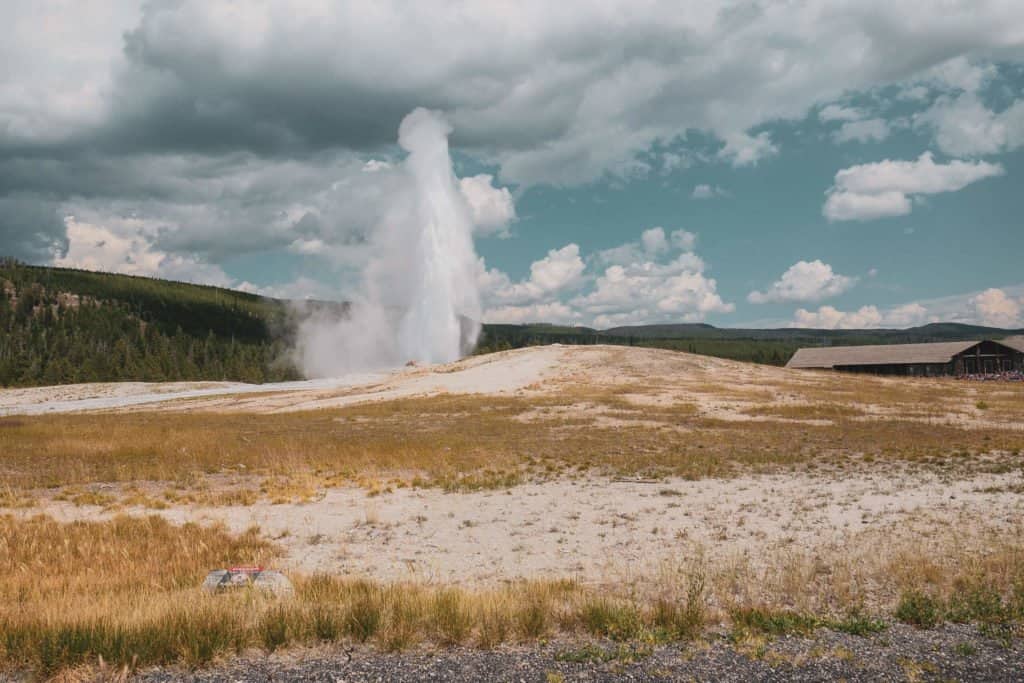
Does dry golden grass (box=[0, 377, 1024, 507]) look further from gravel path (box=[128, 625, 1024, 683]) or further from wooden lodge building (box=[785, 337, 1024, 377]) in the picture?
wooden lodge building (box=[785, 337, 1024, 377])

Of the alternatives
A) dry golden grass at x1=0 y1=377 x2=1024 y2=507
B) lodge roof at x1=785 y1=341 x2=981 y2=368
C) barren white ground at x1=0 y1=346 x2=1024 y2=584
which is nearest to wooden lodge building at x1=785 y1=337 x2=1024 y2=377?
lodge roof at x1=785 y1=341 x2=981 y2=368

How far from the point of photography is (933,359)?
9375 centimetres

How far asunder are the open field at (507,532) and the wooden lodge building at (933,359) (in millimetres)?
65402

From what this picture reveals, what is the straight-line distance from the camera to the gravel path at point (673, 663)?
6883 mm

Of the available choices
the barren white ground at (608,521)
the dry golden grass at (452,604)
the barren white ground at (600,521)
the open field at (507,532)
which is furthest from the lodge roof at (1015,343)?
the dry golden grass at (452,604)

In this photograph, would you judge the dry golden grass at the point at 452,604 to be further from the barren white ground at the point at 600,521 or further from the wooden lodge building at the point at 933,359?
the wooden lodge building at the point at 933,359

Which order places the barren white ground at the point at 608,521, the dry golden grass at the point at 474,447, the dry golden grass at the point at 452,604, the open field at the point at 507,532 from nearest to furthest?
the dry golden grass at the point at 452,604, the open field at the point at 507,532, the barren white ground at the point at 608,521, the dry golden grass at the point at 474,447

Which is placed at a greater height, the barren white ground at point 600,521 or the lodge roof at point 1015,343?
the lodge roof at point 1015,343

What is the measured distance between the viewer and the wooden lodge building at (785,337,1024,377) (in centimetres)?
9512

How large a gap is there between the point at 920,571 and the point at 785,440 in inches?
848

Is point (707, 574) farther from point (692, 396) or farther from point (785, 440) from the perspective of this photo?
point (692, 396)

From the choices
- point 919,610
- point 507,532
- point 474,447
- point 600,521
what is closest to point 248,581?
point 507,532

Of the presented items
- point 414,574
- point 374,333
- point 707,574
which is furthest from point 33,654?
point 374,333

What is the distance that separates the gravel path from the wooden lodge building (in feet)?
335
